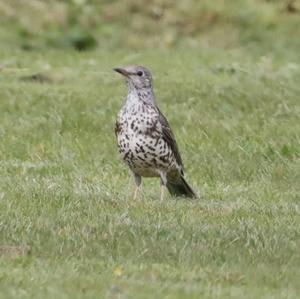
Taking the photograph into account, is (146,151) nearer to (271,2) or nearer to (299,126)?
(299,126)

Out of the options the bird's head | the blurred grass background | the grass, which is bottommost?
the blurred grass background

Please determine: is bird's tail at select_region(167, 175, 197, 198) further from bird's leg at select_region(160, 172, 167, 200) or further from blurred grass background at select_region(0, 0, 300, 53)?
blurred grass background at select_region(0, 0, 300, 53)

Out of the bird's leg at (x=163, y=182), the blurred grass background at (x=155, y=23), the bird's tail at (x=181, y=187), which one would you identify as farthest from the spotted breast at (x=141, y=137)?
the blurred grass background at (x=155, y=23)

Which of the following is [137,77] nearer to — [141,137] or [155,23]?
[141,137]

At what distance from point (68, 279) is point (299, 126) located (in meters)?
7.36

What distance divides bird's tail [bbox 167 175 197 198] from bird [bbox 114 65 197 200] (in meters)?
0.28

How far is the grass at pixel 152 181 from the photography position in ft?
27.0

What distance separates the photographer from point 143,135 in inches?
432

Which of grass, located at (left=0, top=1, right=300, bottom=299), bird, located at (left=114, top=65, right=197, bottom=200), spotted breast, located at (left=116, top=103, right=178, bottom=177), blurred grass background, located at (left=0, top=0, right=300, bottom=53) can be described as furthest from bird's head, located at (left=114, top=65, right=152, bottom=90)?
blurred grass background, located at (left=0, top=0, right=300, bottom=53)

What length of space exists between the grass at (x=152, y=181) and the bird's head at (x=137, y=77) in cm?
96

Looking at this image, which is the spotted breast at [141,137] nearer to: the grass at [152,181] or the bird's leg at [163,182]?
the bird's leg at [163,182]

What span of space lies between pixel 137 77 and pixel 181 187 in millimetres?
1187

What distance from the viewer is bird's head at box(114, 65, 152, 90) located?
36.8 ft

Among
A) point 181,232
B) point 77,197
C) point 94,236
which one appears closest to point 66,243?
point 94,236
